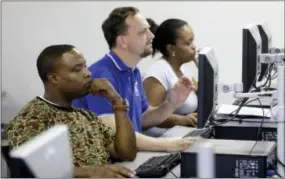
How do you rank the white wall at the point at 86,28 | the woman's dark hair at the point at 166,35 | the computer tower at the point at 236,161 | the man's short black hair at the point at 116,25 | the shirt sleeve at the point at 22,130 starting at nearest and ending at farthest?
the computer tower at the point at 236,161 < the shirt sleeve at the point at 22,130 < the man's short black hair at the point at 116,25 < the woman's dark hair at the point at 166,35 < the white wall at the point at 86,28

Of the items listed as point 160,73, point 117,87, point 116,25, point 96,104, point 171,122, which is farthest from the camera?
point 160,73

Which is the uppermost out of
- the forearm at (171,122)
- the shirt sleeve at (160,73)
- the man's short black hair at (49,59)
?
the man's short black hair at (49,59)

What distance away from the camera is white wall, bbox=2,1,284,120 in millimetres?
4414

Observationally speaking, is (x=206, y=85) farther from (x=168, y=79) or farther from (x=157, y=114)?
(x=168, y=79)

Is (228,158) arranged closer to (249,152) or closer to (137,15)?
(249,152)

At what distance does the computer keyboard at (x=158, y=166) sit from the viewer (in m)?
2.20

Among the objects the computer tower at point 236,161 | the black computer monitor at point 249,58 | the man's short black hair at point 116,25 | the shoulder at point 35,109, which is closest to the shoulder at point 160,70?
the man's short black hair at point 116,25

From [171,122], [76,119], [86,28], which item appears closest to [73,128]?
[76,119]

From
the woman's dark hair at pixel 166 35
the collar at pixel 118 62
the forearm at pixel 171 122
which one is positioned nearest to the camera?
the collar at pixel 118 62

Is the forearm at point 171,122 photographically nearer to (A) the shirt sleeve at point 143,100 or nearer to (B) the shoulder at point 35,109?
(A) the shirt sleeve at point 143,100

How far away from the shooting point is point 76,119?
2326 millimetres

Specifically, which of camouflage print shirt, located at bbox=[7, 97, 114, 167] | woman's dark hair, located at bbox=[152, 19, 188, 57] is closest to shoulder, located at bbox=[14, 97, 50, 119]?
camouflage print shirt, located at bbox=[7, 97, 114, 167]

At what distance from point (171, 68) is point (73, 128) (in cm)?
137

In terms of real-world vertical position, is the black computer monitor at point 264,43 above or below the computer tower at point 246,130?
above
